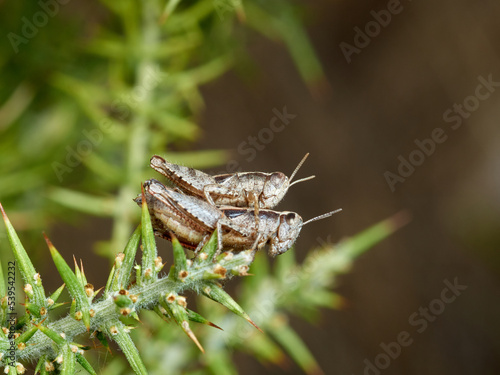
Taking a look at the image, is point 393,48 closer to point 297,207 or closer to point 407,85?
point 407,85

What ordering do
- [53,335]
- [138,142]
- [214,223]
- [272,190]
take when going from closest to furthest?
[53,335], [214,223], [272,190], [138,142]

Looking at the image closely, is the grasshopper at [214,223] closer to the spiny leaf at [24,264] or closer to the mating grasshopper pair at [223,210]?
the mating grasshopper pair at [223,210]

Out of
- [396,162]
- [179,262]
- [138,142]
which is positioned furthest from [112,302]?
[396,162]

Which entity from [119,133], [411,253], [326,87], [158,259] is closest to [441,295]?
[411,253]

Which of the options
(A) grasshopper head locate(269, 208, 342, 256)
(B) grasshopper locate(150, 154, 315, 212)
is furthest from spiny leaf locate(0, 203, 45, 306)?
(A) grasshopper head locate(269, 208, 342, 256)

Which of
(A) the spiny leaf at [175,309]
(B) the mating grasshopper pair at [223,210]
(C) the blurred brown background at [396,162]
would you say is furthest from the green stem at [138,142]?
(C) the blurred brown background at [396,162]

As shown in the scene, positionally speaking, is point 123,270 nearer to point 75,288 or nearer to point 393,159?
point 75,288
